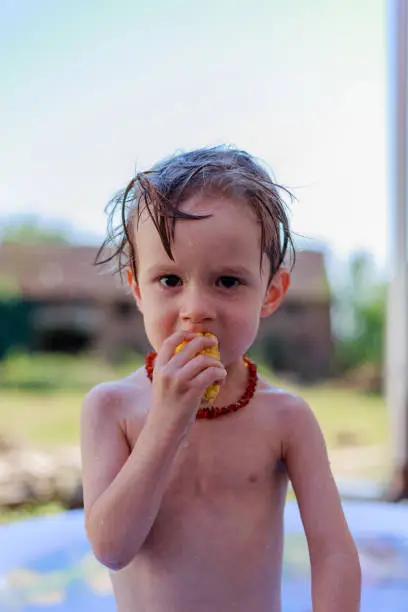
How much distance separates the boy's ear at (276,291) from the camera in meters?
0.99

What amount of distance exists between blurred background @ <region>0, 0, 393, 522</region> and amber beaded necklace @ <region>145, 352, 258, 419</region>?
3.23ft

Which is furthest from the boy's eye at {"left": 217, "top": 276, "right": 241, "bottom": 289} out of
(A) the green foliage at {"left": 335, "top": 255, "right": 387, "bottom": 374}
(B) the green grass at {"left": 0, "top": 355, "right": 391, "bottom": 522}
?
(A) the green foliage at {"left": 335, "top": 255, "right": 387, "bottom": 374}

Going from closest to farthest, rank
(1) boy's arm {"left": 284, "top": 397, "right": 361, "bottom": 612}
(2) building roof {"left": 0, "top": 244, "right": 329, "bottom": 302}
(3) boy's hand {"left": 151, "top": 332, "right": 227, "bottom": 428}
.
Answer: (3) boy's hand {"left": 151, "top": 332, "right": 227, "bottom": 428} < (1) boy's arm {"left": 284, "top": 397, "right": 361, "bottom": 612} < (2) building roof {"left": 0, "top": 244, "right": 329, "bottom": 302}

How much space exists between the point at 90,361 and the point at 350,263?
182cm

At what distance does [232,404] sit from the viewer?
3.15 feet

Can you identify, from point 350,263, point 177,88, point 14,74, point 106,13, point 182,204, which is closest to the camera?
point 182,204

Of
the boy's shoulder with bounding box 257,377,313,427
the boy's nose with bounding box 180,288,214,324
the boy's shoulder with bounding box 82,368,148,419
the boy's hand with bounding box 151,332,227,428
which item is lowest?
the boy's shoulder with bounding box 257,377,313,427

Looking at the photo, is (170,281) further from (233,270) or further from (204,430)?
(204,430)

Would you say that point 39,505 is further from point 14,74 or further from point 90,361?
point 14,74

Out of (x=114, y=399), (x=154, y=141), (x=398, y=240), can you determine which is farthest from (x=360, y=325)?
(x=114, y=399)

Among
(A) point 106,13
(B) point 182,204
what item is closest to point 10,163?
(A) point 106,13

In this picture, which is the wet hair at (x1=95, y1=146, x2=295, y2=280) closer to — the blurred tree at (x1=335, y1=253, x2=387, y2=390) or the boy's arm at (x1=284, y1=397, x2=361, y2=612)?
the boy's arm at (x1=284, y1=397, x2=361, y2=612)

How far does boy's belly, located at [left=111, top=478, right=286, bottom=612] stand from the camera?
0.92m

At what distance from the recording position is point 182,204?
861mm
